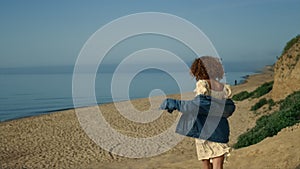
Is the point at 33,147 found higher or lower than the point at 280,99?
lower

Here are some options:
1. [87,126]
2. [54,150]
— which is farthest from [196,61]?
[87,126]

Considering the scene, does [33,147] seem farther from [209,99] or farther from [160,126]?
[209,99]

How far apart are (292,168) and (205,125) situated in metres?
3.42

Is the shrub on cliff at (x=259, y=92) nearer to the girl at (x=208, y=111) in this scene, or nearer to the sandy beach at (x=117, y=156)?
the sandy beach at (x=117, y=156)

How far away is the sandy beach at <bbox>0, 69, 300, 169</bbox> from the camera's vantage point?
799 centimetres

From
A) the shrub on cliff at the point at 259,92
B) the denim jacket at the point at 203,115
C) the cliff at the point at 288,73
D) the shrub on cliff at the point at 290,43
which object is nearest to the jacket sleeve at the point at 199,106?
the denim jacket at the point at 203,115

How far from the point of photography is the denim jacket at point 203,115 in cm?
418

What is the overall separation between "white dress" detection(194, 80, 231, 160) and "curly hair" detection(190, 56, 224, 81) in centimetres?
9

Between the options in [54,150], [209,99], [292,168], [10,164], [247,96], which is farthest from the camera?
[247,96]

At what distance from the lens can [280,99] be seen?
1730cm

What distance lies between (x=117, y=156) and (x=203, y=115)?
8434 millimetres

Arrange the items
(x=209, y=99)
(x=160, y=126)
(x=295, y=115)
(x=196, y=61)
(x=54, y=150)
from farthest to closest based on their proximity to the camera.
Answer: (x=160, y=126)
(x=54, y=150)
(x=295, y=115)
(x=196, y=61)
(x=209, y=99)

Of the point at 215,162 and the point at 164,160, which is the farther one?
the point at 164,160

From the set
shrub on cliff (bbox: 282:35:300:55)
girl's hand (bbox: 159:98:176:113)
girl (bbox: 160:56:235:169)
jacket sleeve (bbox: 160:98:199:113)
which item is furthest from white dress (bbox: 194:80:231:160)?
shrub on cliff (bbox: 282:35:300:55)
